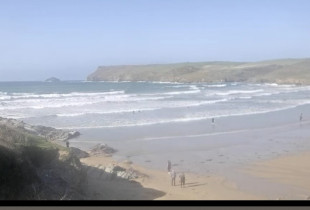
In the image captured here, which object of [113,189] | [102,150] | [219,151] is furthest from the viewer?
[102,150]

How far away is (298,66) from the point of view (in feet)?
298

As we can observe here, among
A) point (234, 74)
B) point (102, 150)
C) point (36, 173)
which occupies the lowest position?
point (102, 150)

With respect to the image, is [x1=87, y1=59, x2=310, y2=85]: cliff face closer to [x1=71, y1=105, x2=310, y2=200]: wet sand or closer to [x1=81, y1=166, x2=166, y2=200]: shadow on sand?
[x1=71, y1=105, x2=310, y2=200]: wet sand

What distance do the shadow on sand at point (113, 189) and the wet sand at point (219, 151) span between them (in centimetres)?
30

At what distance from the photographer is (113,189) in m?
8.20

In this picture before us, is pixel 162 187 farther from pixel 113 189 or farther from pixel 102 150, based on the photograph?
pixel 102 150

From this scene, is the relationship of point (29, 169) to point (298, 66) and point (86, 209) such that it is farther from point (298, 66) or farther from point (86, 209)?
point (298, 66)

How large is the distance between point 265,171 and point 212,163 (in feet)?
5.42

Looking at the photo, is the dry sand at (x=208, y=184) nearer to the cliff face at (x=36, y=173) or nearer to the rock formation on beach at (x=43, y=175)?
the rock formation on beach at (x=43, y=175)

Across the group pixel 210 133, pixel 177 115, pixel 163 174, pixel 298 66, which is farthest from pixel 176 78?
pixel 163 174

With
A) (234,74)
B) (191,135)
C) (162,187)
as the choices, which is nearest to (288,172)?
(162,187)

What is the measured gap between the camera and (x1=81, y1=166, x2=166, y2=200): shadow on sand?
7207 mm

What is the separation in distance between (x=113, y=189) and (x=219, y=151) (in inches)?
240

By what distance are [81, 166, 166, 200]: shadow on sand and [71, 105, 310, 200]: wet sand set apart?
0.98ft
